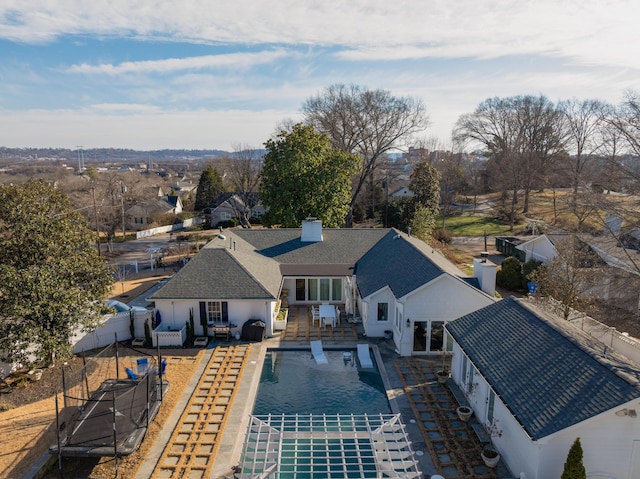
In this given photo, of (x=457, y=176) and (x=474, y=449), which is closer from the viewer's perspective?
(x=474, y=449)

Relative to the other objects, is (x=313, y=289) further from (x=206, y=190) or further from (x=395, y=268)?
(x=206, y=190)

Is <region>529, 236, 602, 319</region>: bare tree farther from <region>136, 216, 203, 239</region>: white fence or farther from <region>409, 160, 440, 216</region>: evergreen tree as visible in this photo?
<region>136, 216, 203, 239</region>: white fence

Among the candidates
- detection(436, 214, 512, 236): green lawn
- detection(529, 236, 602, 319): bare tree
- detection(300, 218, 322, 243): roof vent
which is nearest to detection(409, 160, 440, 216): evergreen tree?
detection(436, 214, 512, 236): green lawn

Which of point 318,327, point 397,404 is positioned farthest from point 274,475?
point 318,327

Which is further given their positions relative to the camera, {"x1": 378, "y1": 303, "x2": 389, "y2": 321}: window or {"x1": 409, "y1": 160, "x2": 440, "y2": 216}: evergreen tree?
{"x1": 409, "y1": 160, "x2": 440, "y2": 216}: evergreen tree

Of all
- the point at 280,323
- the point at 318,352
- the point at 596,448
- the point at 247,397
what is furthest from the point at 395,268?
the point at 596,448

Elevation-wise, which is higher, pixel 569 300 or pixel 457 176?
pixel 457 176

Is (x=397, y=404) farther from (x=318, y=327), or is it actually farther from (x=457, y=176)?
(x=457, y=176)
